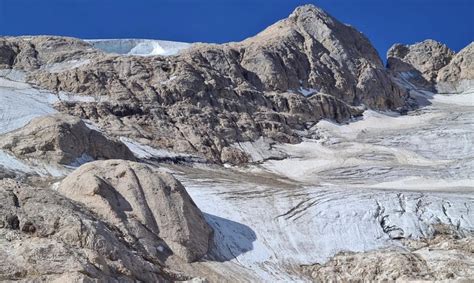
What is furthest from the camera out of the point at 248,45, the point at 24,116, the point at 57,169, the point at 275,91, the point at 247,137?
the point at 248,45

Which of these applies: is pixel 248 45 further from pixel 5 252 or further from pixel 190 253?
pixel 5 252

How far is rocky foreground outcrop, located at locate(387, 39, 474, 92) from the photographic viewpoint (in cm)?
9212

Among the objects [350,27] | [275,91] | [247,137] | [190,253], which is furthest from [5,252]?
[350,27]

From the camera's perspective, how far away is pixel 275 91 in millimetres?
71250

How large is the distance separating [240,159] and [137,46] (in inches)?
1537

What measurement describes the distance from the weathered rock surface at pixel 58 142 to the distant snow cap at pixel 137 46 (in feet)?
145

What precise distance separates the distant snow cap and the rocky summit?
29 centimetres

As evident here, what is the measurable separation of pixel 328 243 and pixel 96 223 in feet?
43.9

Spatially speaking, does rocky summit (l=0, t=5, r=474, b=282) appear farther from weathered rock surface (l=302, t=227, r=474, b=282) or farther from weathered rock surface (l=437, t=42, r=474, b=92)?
weathered rock surface (l=437, t=42, r=474, b=92)

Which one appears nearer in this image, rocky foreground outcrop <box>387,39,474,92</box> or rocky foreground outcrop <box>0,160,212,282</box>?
rocky foreground outcrop <box>0,160,212,282</box>

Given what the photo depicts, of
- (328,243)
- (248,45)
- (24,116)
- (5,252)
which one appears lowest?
(328,243)

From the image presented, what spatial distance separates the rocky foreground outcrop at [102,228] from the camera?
16.3m

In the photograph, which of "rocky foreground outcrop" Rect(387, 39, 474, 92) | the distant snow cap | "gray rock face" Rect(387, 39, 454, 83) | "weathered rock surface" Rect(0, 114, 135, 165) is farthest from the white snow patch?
"gray rock face" Rect(387, 39, 454, 83)

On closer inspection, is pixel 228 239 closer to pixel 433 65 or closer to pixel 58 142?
pixel 58 142
